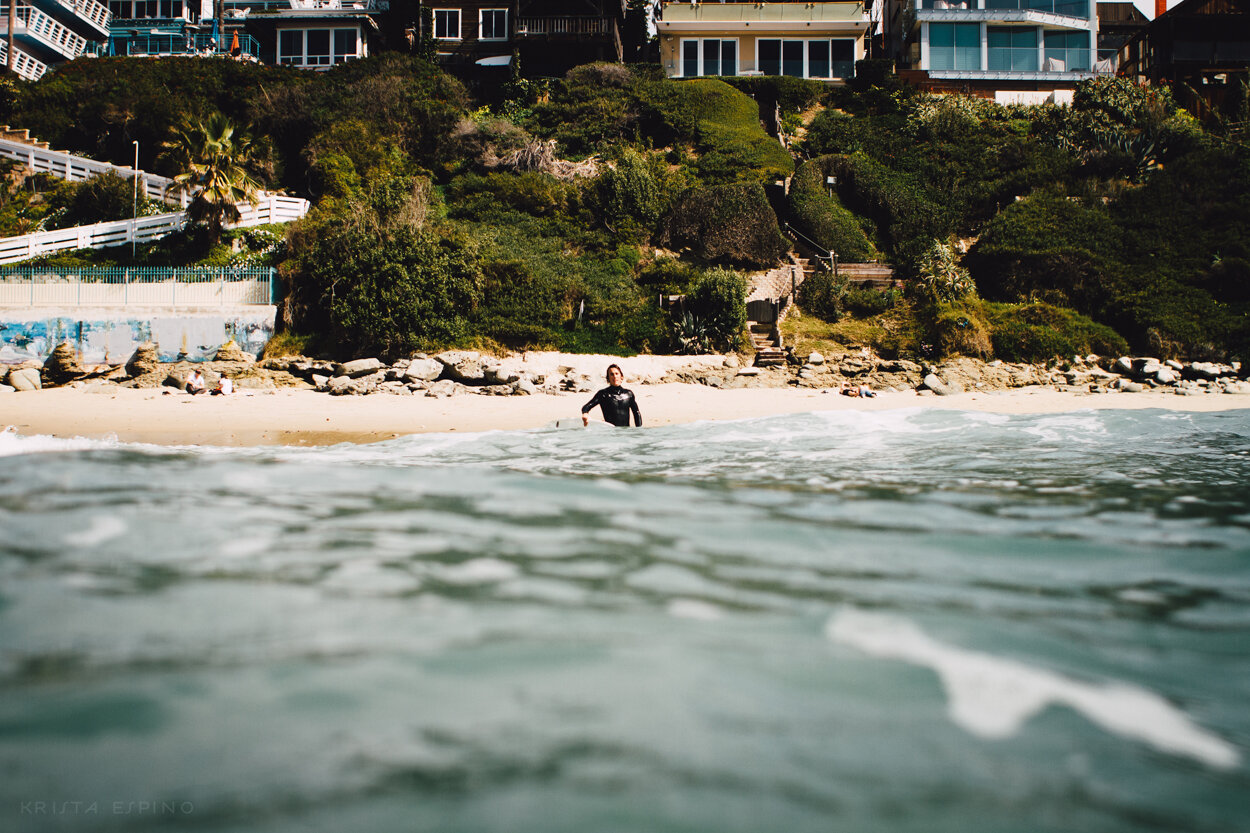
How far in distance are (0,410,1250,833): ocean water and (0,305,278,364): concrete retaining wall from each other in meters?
17.0

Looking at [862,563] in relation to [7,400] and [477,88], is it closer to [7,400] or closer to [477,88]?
[7,400]

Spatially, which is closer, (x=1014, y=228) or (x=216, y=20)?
(x=1014, y=228)

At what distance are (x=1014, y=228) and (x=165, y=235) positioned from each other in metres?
27.2

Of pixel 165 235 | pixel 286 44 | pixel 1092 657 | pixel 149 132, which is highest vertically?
pixel 286 44

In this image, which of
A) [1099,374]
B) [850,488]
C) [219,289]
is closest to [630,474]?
[850,488]

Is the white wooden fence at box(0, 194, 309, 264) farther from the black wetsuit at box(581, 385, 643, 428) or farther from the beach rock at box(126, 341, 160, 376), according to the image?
the black wetsuit at box(581, 385, 643, 428)

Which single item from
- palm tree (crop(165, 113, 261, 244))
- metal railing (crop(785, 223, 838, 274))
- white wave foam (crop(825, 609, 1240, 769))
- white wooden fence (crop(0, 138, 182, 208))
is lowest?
white wave foam (crop(825, 609, 1240, 769))

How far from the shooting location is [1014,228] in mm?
23328

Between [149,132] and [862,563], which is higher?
[149,132]

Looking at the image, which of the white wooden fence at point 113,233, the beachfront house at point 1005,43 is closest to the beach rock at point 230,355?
the white wooden fence at point 113,233

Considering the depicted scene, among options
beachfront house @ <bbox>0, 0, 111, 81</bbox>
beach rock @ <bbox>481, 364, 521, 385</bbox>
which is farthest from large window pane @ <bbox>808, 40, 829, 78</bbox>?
beachfront house @ <bbox>0, 0, 111, 81</bbox>

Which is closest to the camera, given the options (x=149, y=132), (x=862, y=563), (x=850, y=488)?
(x=862, y=563)

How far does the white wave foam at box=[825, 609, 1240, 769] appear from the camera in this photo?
166cm

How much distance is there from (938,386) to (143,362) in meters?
17.3
